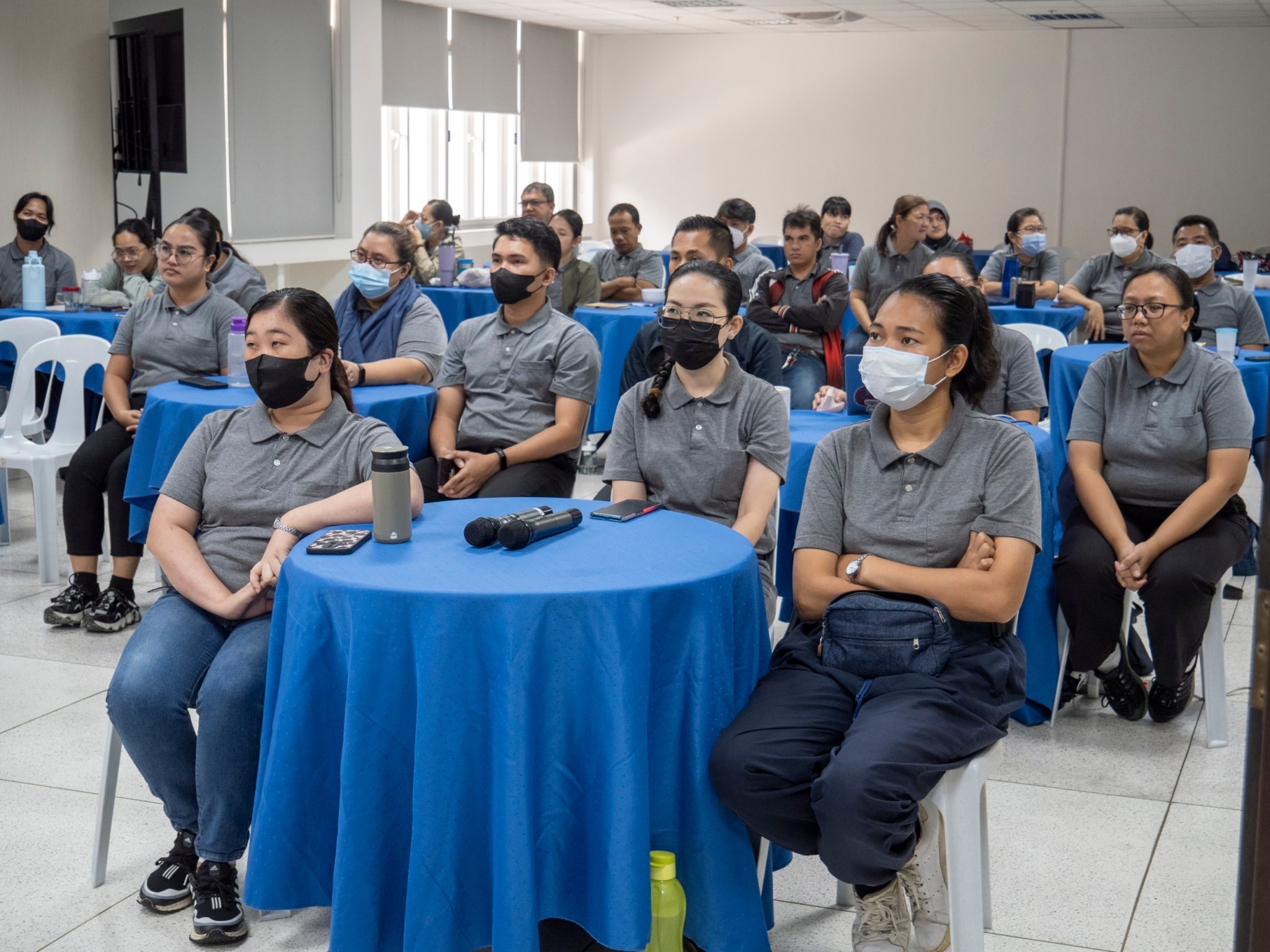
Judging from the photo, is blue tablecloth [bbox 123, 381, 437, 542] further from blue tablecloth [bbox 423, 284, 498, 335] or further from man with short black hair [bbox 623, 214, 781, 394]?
blue tablecloth [bbox 423, 284, 498, 335]

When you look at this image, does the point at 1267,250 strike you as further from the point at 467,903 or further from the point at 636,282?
the point at 467,903

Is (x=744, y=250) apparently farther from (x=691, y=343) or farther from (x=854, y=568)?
(x=854, y=568)

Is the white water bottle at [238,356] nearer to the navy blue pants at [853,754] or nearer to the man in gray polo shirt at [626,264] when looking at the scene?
the navy blue pants at [853,754]

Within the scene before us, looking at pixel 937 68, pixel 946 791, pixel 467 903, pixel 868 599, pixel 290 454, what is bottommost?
pixel 467 903

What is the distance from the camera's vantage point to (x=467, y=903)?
6.39ft

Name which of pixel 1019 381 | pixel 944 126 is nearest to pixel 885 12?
pixel 944 126

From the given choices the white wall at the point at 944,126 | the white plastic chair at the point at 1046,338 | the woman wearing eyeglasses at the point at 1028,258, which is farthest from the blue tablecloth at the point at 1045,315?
the white wall at the point at 944,126

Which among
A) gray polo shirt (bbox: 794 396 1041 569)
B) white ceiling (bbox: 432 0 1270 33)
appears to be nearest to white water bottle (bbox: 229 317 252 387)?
gray polo shirt (bbox: 794 396 1041 569)

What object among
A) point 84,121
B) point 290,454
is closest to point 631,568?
point 290,454

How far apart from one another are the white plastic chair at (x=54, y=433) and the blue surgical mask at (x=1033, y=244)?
4812 millimetres

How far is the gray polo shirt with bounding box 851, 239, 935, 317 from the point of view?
21.5ft

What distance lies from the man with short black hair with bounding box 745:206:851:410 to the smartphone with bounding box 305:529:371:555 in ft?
11.3

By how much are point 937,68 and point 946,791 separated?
1284 cm

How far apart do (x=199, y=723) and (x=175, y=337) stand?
215 centimetres
